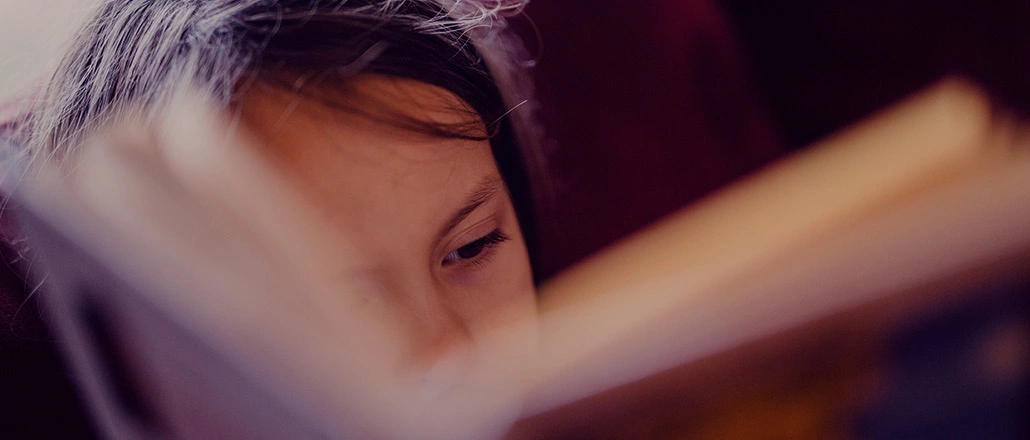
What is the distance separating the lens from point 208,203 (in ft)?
0.54

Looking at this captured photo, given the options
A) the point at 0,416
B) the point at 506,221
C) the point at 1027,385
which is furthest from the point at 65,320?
the point at 1027,385

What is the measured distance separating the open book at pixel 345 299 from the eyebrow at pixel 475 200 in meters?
0.04

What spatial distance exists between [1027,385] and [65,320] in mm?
411

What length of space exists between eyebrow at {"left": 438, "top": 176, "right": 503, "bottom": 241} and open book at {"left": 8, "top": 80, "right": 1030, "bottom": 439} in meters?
0.04

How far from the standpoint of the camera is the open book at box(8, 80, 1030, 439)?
167mm

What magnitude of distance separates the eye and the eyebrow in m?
0.01

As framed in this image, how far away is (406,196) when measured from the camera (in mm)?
184

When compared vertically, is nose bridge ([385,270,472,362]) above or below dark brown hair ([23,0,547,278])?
below

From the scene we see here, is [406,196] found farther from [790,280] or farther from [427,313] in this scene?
[790,280]

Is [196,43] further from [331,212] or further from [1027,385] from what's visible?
[1027,385]

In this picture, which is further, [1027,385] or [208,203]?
[1027,385]

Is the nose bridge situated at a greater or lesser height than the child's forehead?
lesser

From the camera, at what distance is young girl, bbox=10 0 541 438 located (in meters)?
0.17

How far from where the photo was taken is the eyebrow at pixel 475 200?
198mm
